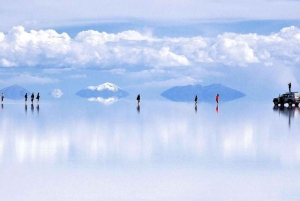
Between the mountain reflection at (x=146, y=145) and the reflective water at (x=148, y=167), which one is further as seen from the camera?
the mountain reflection at (x=146, y=145)

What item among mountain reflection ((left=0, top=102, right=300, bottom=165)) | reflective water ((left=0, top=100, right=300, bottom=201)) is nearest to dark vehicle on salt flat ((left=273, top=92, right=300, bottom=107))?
mountain reflection ((left=0, top=102, right=300, bottom=165))

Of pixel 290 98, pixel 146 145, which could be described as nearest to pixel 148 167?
pixel 146 145

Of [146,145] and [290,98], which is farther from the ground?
[290,98]

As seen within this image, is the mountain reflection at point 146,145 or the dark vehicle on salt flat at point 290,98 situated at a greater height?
the dark vehicle on salt flat at point 290,98

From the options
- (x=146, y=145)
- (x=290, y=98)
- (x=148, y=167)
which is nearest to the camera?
(x=148, y=167)

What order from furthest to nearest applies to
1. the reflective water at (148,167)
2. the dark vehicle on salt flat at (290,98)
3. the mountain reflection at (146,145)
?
the dark vehicle on salt flat at (290,98) → the mountain reflection at (146,145) → the reflective water at (148,167)

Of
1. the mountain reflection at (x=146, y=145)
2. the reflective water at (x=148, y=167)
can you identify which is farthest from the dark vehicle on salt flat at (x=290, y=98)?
the reflective water at (x=148, y=167)

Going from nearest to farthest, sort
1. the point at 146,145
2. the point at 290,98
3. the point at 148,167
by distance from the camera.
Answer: the point at 148,167 < the point at 146,145 < the point at 290,98

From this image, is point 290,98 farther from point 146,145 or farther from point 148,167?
point 148,167

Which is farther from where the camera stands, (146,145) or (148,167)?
(146,145)

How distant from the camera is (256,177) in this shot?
16578 mm

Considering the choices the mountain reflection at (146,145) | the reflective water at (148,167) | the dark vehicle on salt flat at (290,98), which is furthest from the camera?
the dark vehicle on salt flat at (290,98)

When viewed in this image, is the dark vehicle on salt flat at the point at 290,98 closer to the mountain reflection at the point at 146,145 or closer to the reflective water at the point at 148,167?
the mountain reflection at the point at 146,145

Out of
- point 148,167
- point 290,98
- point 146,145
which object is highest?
point 290,98
